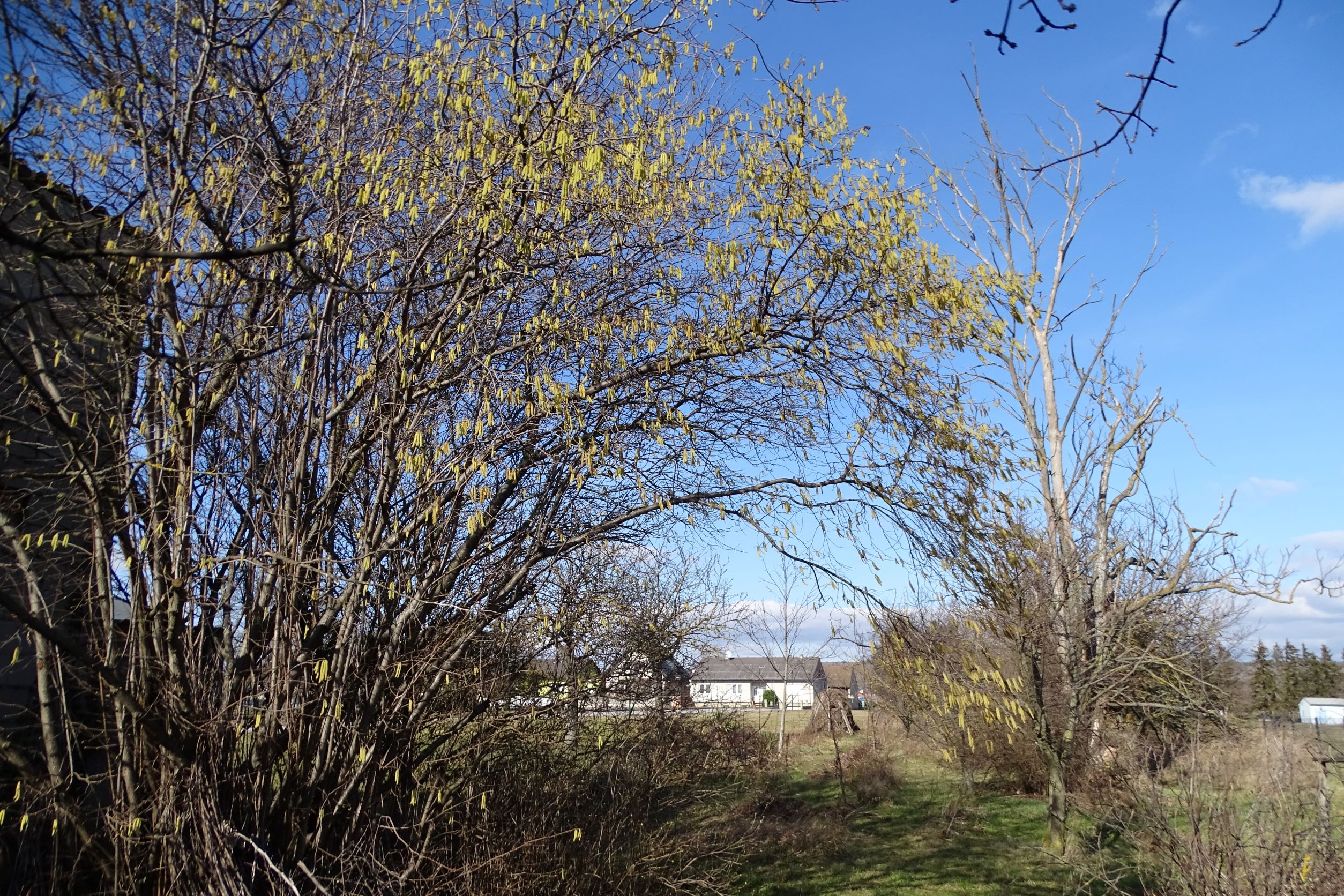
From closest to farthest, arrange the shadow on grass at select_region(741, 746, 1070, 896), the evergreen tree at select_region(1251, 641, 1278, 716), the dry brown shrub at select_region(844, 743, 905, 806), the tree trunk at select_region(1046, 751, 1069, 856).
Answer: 1. the shadow on grass at select_region(741, 746, 1070, 896)
2. the tree trunk at select_region(1046, 751, 1069, 856)
3. the dry brown shrub at select_region(844, 743, 905, 806)
4. the evergreen tree at select_region(1251, 641, 1278, 716)

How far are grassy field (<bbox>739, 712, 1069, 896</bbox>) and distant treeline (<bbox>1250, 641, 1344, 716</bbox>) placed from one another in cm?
695

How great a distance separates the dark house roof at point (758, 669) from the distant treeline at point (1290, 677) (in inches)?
390

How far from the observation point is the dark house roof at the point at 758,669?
16.4 m

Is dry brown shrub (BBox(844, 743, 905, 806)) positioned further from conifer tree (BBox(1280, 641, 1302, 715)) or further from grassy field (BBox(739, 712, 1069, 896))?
conifer tree (BBox(1280, 641, 1302, 715))

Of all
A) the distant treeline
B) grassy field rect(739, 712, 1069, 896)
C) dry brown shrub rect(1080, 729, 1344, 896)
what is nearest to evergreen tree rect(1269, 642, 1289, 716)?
the distant treeline

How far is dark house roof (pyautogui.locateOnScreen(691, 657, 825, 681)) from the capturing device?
53.9ft

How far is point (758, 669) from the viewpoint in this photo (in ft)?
143

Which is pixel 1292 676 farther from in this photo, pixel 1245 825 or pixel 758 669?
pixel 1245 825

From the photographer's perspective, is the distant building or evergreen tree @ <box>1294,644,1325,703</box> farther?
evergreen tree @ <box>1294,644,1325,703</box>

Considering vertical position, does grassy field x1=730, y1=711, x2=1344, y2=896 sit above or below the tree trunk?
below

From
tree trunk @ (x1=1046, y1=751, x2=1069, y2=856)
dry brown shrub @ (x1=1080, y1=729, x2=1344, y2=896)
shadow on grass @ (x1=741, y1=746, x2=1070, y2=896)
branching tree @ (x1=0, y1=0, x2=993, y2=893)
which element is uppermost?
branching tree @ (x1=0, y1=0, x2=993, y2=893)

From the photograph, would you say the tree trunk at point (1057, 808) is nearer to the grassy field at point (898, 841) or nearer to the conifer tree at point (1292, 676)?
the grassy field at point (898, 841)

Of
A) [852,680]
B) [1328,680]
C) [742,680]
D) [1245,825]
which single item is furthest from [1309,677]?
[1245,825]

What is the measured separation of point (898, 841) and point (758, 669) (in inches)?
1173
